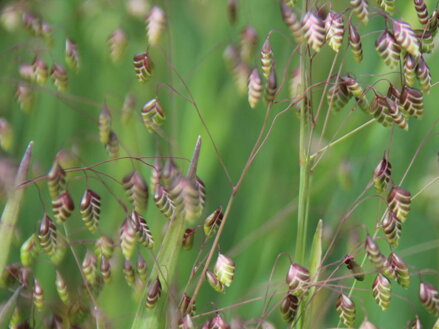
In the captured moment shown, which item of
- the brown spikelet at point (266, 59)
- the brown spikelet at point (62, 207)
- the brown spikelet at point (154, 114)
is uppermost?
the brown spikelet at point (266, 59)

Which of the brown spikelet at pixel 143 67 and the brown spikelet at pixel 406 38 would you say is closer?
the brown spikelet at pixel 406 38

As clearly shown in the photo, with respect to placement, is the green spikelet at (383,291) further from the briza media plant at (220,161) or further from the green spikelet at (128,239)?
the green spikelet at (128,239)

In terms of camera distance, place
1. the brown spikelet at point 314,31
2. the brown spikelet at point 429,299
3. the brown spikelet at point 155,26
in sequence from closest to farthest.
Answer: the brown spikelet at point 314,31 < the brown spikelet at point 429,299 < the brown spikelet at point 155,26

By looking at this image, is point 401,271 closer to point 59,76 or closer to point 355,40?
point 355,40

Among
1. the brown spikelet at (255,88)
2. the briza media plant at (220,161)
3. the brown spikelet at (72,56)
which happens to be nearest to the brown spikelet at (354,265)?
the briza media plant at (220,161)

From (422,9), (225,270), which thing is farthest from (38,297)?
(422,9)

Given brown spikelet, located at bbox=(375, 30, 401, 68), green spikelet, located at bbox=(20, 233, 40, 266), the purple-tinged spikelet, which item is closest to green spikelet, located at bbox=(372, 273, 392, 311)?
the purple-tinged spikelet
